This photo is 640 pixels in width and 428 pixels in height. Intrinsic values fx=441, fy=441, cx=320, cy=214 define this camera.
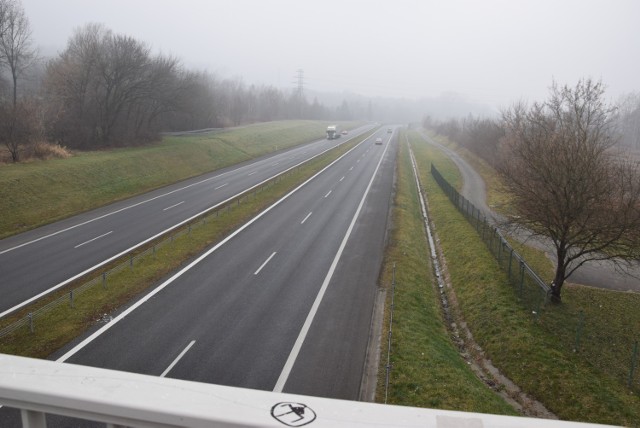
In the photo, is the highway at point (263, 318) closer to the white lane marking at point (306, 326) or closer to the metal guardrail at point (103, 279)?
the white lane marking at point (306, 326)

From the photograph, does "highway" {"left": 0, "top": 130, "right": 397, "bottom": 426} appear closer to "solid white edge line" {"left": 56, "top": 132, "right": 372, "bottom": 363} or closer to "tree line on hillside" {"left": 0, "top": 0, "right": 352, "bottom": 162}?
"solid white edge line" {"left": 56, "top": 132, "right": 372, "bottom": 363}

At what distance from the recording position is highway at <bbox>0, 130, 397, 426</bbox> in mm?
14773

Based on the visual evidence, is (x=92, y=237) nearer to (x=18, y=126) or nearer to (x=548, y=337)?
(x=18, y=126)

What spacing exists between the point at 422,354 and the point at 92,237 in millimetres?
22482

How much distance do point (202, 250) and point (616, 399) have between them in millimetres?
20903

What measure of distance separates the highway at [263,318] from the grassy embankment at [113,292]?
0.81 m

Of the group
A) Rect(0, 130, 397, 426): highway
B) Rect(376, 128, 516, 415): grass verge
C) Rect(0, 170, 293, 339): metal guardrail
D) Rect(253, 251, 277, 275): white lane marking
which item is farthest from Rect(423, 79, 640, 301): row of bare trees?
Rect(0, 170, 293, 339): metal guardrail

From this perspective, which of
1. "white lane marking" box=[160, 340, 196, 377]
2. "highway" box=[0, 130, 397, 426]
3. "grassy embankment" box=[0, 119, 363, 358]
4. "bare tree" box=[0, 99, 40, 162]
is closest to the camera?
"white lane marking" box=[160, 340, 196, 377]

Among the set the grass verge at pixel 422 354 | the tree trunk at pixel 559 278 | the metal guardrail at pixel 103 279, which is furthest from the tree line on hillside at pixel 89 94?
the tree trunk at pixel 559 278

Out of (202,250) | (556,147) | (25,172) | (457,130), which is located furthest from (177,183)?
(457,130)

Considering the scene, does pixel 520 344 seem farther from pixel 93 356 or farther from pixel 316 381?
pixel 93 356

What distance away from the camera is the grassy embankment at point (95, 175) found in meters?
33.7

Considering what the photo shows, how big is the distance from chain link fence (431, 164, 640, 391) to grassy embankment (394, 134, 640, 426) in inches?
3.1

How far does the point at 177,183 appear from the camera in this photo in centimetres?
4869
